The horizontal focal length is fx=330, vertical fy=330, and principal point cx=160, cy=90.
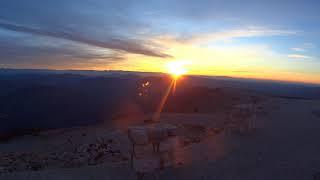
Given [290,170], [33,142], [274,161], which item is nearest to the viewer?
[290,170]

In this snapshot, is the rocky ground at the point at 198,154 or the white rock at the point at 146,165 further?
the rocky ground at the point at 198,154

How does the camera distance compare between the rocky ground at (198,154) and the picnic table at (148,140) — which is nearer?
the picnic table at (148,140)

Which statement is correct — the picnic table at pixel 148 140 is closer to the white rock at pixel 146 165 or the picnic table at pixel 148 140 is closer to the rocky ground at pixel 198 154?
the white rock at pixel 146 165

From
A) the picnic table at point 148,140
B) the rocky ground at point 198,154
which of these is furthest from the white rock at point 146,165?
the rocky ground at point 198,154

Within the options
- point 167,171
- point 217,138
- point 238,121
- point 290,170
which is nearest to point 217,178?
point 167,171

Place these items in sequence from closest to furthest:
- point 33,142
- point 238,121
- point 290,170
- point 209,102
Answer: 1. point 290,170
2. point 238,121
3. point 33,142
4. point 209,102

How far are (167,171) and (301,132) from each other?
12558 mm

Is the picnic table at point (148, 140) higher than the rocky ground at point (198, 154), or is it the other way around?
the picnic table at point (148, 140)

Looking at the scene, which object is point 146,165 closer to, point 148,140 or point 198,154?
point 148,140

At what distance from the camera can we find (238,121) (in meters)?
22.4

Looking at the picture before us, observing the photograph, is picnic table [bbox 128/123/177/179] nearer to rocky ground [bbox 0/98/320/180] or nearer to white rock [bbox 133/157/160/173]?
white rock [bbox 133/157/160/173]

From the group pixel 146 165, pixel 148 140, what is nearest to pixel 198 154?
pixel 148 140

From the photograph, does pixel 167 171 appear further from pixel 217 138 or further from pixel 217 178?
pixel 217 138

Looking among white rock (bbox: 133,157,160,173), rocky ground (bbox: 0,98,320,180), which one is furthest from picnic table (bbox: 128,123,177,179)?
rocky ground (bbox: 0,98,320,180)
